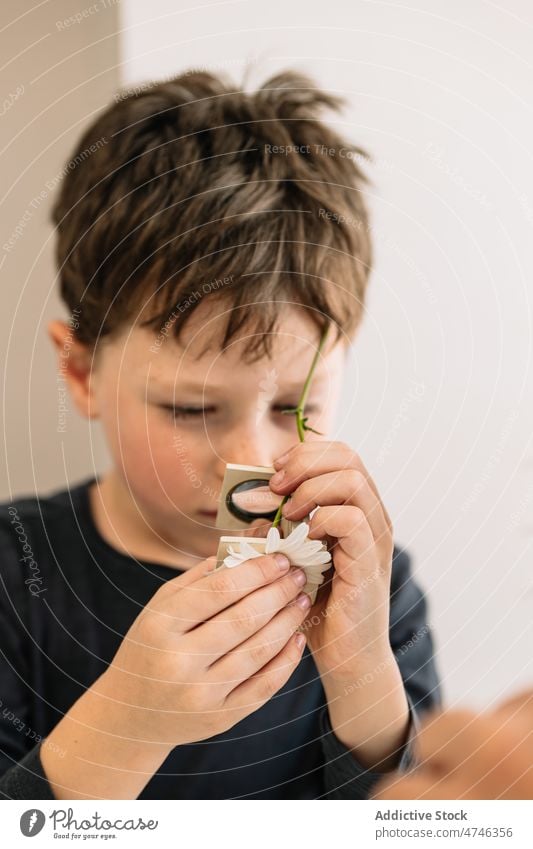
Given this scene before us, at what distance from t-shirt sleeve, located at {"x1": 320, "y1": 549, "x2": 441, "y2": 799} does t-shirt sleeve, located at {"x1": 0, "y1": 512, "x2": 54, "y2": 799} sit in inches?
7.8

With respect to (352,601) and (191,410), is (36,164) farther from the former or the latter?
(352,601)

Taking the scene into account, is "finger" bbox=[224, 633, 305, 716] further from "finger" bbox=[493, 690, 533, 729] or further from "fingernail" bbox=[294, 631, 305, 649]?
"finger" bbox=[493, 690, 533, 729]

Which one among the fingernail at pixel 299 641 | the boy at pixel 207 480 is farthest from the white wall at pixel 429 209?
the fingernail at pixel 299 641

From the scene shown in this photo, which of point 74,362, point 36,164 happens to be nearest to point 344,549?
point 74,362

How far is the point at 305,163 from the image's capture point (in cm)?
57

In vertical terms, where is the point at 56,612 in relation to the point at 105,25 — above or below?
below

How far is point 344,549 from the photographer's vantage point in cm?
51

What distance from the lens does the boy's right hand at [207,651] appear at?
49 centimetres

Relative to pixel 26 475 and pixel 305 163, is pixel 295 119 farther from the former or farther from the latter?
pixel 26 475

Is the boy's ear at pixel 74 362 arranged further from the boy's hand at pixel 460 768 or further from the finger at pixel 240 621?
the boy's hand at pixel 460 768

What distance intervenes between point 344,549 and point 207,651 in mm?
100

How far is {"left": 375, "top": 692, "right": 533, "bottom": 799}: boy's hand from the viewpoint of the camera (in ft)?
1.61
